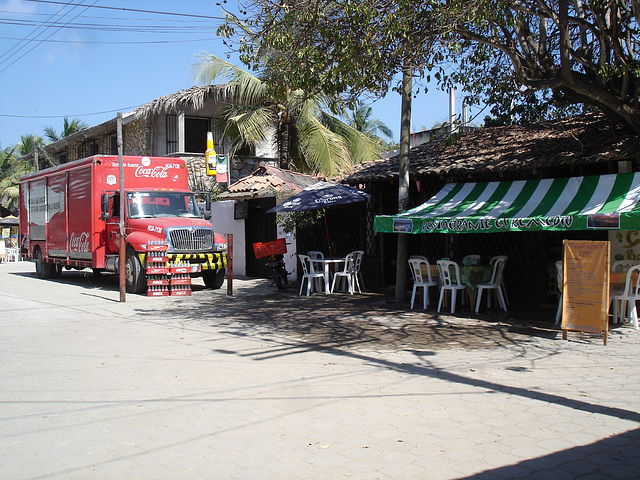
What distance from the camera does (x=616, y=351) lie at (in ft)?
25.9

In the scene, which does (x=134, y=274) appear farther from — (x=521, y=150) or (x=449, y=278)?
(x=521, y=150)

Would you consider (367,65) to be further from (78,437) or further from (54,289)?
(54,289)

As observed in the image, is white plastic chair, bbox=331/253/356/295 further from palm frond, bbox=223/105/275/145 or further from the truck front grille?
palm frond, bbox=223/105/275/145

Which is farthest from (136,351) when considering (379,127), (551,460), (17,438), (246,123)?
(379,127)

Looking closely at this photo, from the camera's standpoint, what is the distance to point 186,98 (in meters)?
22.1

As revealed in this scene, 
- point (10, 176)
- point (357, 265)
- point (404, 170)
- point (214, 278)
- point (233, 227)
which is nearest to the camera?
point (404, 170)

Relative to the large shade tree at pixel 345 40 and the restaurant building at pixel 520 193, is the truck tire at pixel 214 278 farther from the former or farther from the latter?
the large shade tree at pixel 345 40

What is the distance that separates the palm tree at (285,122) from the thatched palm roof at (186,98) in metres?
0.21

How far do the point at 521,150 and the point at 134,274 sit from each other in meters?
9.61

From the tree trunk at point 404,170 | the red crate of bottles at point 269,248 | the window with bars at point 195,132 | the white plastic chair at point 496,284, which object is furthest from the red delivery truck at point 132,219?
the window with bars at point 195,132

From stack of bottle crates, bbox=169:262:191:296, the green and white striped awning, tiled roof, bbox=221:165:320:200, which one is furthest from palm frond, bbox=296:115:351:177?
the green and white striped awning

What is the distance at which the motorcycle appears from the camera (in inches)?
598

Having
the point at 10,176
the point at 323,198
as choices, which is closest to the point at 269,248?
the point at 323,198

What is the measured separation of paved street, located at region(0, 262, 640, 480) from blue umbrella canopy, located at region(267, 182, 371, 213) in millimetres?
3591
